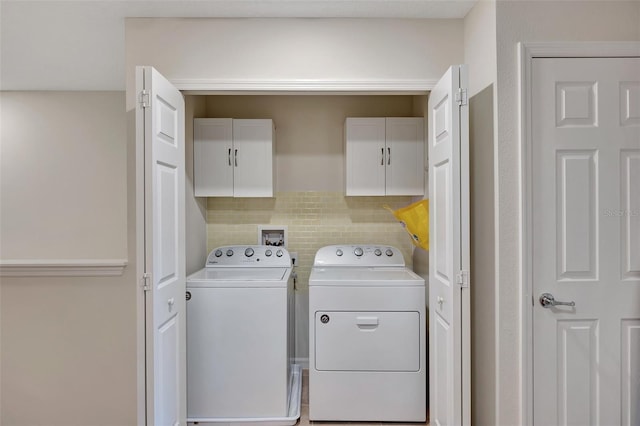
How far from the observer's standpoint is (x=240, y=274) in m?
2.66

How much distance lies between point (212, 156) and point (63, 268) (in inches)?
48.9

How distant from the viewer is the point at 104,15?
2158mm

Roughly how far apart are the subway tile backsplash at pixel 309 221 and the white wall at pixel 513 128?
145 centimetres

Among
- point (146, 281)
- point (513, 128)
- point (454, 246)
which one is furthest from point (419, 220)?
point (146, 281)

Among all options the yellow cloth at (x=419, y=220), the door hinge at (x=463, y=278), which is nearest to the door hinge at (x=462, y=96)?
the door hinge at (x=463, y=278)

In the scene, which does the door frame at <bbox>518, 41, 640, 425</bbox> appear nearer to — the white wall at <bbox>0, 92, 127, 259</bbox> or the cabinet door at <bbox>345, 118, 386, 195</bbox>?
the cabinet door at <bbox>345, 118, 386, 195</bbox>

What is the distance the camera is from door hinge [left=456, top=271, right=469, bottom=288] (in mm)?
1750

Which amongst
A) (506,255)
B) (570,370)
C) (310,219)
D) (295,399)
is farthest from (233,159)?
(570,370)

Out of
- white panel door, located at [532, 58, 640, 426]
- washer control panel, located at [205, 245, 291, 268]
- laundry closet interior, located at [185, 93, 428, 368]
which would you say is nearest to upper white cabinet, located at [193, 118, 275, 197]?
laundry closet interior, located at [185, 93, 428, 368]

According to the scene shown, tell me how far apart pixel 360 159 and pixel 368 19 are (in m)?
1.03

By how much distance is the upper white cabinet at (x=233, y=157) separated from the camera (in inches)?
114

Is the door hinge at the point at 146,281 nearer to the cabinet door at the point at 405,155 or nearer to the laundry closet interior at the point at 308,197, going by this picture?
the laundry closet interior at the point at 308,197

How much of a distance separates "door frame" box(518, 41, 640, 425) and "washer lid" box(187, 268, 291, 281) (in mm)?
1382

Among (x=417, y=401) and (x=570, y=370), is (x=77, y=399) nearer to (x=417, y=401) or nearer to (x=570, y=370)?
(x=417, y=401)
